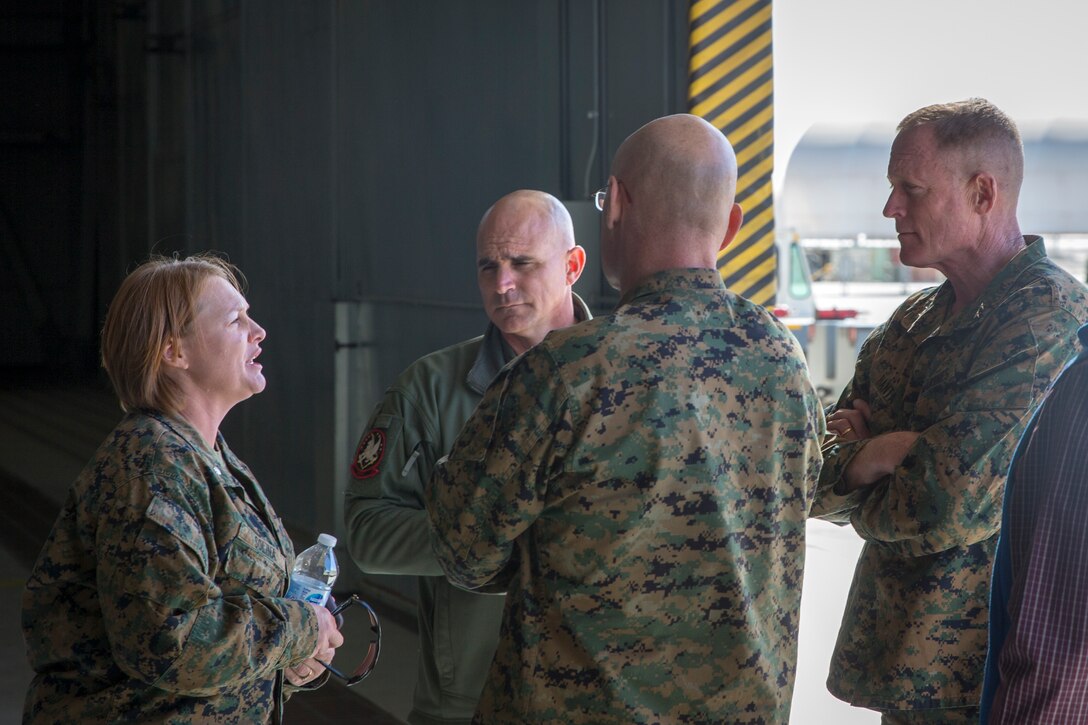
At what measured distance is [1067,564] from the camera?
1322 mm

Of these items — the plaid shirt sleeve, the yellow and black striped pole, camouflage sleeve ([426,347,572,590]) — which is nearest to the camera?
the plaid shirt sleeve

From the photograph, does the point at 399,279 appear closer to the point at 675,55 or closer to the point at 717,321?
the point at 675,55

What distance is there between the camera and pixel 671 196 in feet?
5.31

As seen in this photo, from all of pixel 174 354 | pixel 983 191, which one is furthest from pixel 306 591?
pixel 983 191

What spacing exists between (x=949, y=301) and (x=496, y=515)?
1016mm

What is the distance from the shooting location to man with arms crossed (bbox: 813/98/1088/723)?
1.83 meters

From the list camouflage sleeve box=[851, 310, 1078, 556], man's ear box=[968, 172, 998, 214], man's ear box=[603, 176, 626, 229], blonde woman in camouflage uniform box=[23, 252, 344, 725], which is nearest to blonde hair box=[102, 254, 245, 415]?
blonde woman in camouflage uniform box=[23, 252, 344, 725]

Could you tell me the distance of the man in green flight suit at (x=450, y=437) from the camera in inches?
85.0

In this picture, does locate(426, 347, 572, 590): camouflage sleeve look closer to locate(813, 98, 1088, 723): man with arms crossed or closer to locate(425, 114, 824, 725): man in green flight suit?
locate(425, 114, 824, 725): man in green flight suit

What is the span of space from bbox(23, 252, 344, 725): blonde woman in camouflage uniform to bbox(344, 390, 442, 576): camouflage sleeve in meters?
0.17

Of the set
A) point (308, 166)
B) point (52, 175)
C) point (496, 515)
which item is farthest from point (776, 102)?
point (52, 175)

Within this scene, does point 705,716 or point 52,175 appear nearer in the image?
point 705,716

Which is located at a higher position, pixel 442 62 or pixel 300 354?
pixel 442 62

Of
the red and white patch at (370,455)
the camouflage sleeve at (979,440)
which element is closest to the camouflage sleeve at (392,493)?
the red and white patch at (370,455)
